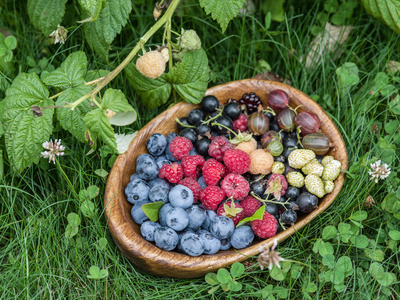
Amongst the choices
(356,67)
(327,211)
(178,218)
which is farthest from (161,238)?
(356,67)

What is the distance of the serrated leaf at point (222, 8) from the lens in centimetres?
210

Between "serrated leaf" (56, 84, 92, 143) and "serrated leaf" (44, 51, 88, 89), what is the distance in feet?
0.15

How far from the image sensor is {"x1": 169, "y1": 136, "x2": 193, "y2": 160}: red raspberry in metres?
2.22

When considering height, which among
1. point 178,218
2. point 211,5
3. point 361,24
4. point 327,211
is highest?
point 211,5

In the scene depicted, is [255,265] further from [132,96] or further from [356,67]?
[356,67]

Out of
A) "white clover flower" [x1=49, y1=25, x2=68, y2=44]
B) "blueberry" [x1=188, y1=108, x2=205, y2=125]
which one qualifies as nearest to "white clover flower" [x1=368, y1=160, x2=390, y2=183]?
"blueberry" [x1=188, y1=108, x2=205, y2=125]

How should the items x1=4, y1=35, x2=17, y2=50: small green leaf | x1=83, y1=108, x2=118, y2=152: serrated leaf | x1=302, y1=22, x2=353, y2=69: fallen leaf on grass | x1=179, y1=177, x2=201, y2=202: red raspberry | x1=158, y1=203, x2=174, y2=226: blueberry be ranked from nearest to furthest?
x1=83, y1=108, x2=118, y2=152: serrated leaf
x1=158, y1=203, x2=174, y2=226: blueberry
x1=179, y1=177, x2=201, y2=202: red raspberry
x1=4, y1=35, x2=17, y2=50: small green leaf
x1=302, y1=22, x2=353, y2=69: fallen leaf on grass

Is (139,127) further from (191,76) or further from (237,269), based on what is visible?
(237,269)

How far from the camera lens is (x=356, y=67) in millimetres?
2820

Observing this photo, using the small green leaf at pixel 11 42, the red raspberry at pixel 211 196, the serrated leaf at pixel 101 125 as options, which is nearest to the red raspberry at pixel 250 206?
the red raspberry at pixel 211 196

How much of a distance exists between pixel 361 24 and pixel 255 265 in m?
2.05

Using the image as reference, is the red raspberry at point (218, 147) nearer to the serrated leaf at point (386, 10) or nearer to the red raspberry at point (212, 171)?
the red raspberry at point (212, 171)

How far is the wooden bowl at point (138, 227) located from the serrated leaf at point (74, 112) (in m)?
0.27

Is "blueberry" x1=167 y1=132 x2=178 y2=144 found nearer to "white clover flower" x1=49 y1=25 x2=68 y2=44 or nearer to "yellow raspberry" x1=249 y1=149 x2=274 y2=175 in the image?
"yellow raspberry" x1=249 y1=149 x2=274 y2=175
